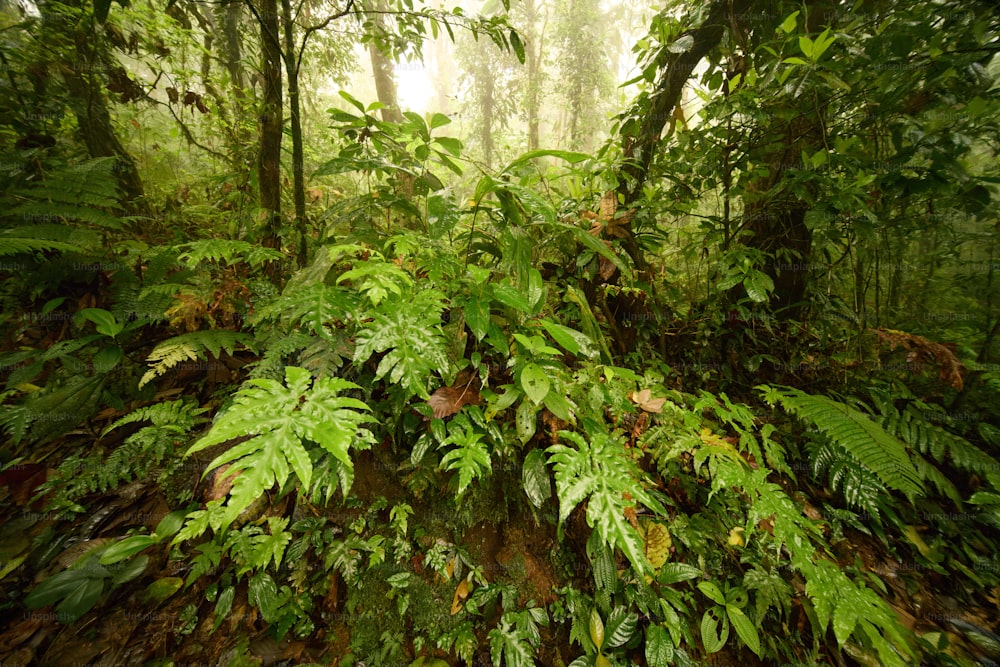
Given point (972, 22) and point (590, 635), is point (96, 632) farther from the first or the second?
point (972, 22)

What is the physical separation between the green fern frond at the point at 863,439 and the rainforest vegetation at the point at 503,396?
0.06 ft

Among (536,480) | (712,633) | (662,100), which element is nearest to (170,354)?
(536,480)

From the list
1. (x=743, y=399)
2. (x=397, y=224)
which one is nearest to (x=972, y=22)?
(x=743, y=399)

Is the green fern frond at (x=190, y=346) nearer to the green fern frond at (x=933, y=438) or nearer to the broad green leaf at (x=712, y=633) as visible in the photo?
the broad green leaf at (x=712, y=633)

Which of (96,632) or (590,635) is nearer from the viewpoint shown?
(96,632)

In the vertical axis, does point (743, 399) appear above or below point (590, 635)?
above

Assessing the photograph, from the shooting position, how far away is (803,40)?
187 cm

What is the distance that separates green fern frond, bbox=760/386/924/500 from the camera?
1891 millimetres

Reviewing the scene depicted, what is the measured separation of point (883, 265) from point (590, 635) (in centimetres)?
444

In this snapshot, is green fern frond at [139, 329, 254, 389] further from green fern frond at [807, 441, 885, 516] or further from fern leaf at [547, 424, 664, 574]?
green fern frond at [807, 441, 885, 516]

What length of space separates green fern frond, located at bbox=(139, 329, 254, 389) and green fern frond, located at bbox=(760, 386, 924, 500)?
3.32 metres

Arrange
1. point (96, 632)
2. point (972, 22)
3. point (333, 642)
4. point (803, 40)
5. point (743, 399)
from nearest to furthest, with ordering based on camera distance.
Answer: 1. point (96, 632)
2. point (333, 642)
3. point (972, 22)
4. point (803, 40)
5. point (743, 399)

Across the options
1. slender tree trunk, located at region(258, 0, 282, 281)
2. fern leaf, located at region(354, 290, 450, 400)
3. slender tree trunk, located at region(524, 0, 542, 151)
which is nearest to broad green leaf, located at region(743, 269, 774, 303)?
fern leaf, located at region(354, 290, 450, 400)

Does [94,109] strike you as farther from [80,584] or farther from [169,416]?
[80,584]
